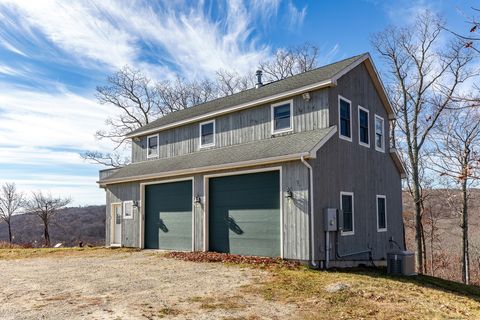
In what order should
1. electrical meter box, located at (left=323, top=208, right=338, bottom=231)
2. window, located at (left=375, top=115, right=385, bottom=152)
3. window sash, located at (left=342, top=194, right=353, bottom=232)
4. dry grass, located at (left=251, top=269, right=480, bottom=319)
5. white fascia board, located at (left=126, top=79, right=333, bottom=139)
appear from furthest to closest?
window, located at (left=375, top=115, right=385, bottom=152) → window sash, located at (left=342, top=194, right=353, bottom=232) → white fascia board, located at (left=126, top=79, right=333, bottom=139) → electrical meter box, located at (left=323, top=208, right=338, bottom=231) → dry grass, located at (left=251, top=269, right=480, bottom=319)

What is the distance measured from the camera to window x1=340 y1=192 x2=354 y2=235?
41.6ft

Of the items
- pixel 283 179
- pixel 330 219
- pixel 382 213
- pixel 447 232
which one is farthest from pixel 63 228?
pixel 330 219

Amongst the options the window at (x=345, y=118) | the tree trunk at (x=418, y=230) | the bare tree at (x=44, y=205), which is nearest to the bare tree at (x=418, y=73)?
the tree trunk at (x=418, y=230)

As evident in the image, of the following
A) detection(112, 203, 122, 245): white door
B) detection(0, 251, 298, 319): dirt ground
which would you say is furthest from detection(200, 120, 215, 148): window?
detection(0, 251, 298, 319): dirt ground

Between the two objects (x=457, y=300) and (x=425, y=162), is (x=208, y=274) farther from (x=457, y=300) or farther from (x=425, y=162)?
(x=425, y=162)

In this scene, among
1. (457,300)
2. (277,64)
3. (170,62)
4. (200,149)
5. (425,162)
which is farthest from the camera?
(277,64)

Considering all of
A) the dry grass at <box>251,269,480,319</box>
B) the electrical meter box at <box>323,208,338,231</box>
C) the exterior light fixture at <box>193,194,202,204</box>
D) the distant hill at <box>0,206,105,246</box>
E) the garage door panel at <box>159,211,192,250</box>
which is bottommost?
the distant hill at <box>0,206,105,246</box>

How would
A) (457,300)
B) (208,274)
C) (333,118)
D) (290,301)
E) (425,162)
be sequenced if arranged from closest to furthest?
(290,301)
(457,300)
(208,274)
(333,118)
(425,162)

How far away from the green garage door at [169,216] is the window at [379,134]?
772cm

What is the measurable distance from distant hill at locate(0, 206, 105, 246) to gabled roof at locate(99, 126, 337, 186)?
25378 mm

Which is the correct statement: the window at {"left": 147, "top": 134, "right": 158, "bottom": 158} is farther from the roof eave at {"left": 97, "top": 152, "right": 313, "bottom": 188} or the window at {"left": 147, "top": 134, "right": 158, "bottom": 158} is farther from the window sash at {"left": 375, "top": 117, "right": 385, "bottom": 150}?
the window sash at {"left": 375, "top": 117, "right": 385, "bottom": 150}

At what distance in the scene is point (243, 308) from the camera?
6758 mm

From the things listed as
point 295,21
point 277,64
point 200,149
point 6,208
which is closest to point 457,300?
point 200,149

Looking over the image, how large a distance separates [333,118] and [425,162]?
46.4ft
